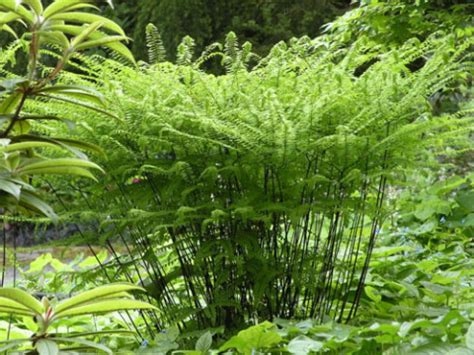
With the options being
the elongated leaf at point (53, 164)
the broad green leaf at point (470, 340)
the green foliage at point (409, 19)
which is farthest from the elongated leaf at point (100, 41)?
the green foliage at point (409, 19)

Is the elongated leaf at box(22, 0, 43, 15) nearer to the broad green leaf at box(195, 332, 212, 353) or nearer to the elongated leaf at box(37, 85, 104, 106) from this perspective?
the elongated leaf at box(37, 85, 104, 106)

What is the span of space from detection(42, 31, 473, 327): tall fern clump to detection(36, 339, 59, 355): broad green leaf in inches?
25.1

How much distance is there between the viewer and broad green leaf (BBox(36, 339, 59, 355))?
1450mm

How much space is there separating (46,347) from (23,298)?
12 cm

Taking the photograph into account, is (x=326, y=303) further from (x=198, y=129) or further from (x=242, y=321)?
(x=198, y=129)

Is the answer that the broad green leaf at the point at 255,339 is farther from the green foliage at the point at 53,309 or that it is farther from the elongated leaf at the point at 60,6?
the elongated leaf at the point at 60,6

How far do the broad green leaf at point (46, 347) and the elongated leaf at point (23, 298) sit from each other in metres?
0.07

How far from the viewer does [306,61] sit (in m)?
2.48

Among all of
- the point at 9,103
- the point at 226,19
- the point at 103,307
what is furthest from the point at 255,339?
the point at 226,19

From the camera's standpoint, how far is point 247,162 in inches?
86.4

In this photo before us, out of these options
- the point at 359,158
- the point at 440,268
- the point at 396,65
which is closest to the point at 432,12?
the point at 440,268

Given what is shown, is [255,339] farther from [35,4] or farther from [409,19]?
[409,19]

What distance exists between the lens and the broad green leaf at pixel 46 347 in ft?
4.76

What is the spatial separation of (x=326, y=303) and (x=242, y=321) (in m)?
0.32
